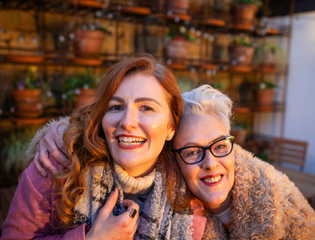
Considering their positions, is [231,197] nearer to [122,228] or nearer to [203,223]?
[203,223]

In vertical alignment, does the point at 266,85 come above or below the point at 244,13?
below

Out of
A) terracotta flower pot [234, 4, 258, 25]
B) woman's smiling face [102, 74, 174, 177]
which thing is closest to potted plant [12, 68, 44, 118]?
woman's smiling face [102, 74, 174, 177]

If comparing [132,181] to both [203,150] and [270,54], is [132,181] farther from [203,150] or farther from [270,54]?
[270,54]

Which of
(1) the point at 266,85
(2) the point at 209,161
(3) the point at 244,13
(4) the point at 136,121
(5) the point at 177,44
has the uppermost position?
(3) the point at 244,13

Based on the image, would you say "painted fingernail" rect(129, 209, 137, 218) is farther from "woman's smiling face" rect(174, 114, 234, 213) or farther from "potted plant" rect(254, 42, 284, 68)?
"potted plant" rect(254, 42, 284, 68)

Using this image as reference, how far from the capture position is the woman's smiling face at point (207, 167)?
1077mm

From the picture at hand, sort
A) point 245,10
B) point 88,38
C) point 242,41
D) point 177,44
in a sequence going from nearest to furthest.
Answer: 1. point 88,38
2. point 177,44
3. point 245,10
4. point 242,41

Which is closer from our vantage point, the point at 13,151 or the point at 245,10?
the point at 13,151

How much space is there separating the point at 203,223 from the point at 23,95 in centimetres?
240

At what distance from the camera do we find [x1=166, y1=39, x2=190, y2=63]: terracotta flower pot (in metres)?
3.65

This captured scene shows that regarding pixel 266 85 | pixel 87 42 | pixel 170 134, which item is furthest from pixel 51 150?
pixel 266 85

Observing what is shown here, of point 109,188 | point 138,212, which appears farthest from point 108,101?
point 138,212

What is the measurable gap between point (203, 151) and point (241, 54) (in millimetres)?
3628

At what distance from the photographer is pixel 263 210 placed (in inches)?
41.6
